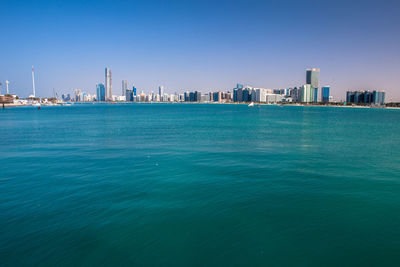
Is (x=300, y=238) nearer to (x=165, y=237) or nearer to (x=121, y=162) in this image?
(x=165, y=237)

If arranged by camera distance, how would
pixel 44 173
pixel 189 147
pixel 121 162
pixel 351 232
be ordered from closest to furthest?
pixel 351 232 → pixel 44 173 → pixel 121 162 → pixel 189 147

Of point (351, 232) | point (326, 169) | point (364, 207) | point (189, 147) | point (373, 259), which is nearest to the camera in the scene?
point (373, 259)

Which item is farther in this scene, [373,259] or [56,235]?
[56,235]

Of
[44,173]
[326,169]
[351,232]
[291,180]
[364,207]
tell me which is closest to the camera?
[351,232]

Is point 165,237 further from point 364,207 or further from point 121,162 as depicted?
point 121,162

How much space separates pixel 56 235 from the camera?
10.7m

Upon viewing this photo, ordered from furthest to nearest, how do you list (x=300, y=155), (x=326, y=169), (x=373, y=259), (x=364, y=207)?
(x=300, y=155), (x=326, y=169), (x=364, y=207), (x=373, y=259)

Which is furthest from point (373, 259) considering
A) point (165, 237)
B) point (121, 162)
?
point (121, 162)

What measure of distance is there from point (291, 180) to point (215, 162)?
24.8ft

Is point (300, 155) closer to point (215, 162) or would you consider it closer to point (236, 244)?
point (215, 162)

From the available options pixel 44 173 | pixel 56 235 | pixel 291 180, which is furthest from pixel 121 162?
pixel 291 180

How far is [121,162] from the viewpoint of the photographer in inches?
912

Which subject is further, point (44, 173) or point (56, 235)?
point (44, 173)

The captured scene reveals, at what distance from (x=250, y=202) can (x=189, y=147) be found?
1761 centimetres
